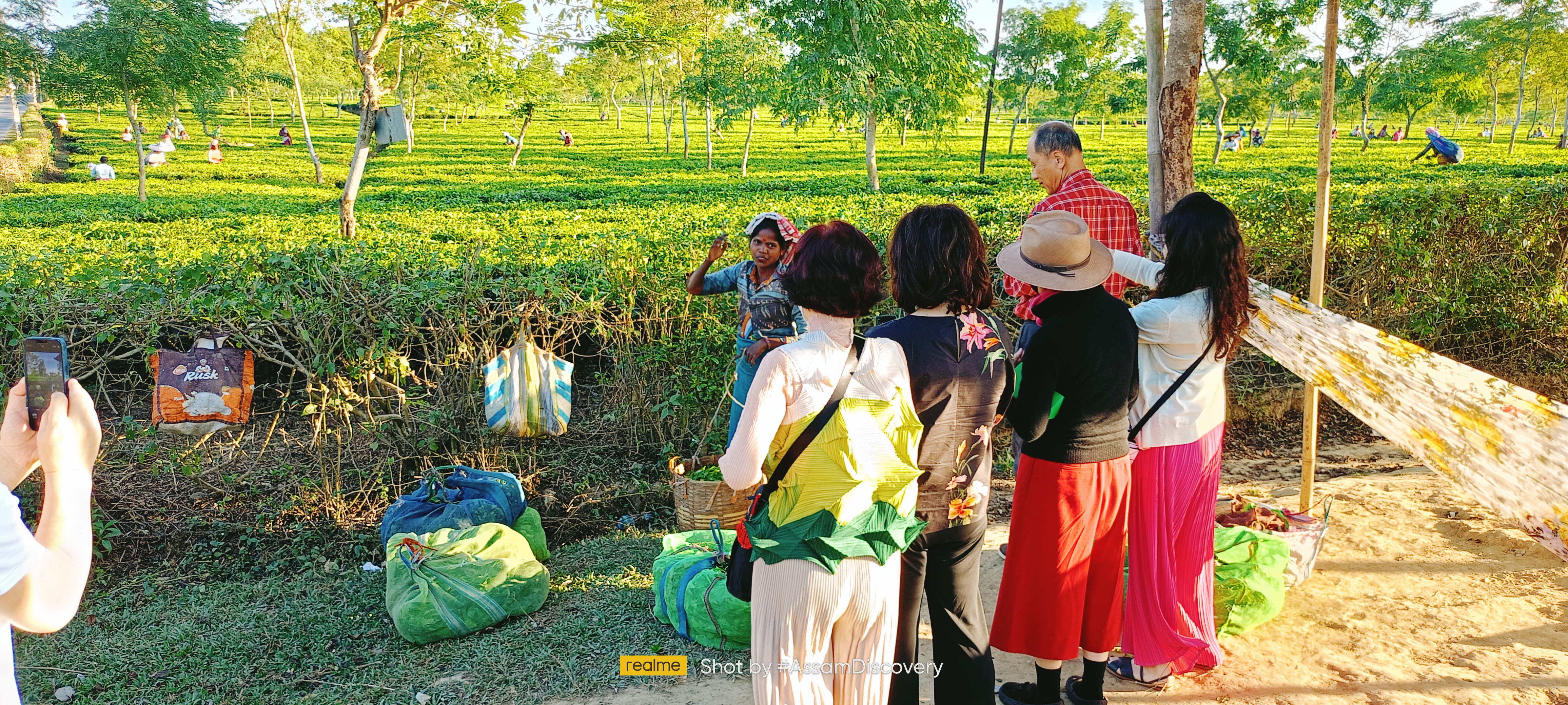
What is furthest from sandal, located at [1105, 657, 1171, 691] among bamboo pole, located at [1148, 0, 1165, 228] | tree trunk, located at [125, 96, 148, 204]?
tree trunk, located at [125, 96, 148, 204]

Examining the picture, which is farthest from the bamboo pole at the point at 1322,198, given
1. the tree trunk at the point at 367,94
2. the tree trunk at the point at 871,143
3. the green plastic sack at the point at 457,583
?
the tree trunk at the point at 871,143

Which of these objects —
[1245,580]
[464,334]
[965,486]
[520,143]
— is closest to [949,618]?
[965,486]

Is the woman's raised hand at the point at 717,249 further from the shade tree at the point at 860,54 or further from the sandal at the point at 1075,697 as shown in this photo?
the shade tree at the point at 860,54

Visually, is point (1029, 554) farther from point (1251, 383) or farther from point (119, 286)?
point (119, 286)

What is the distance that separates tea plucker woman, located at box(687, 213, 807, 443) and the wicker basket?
0.33 m

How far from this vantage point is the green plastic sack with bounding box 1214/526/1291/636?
11.0ft

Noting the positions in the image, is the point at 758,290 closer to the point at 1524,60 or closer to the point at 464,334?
the point at 464,334

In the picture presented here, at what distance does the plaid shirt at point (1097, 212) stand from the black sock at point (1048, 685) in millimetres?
1392

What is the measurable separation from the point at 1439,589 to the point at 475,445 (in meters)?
4.72

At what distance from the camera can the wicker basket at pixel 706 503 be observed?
431 centimetres

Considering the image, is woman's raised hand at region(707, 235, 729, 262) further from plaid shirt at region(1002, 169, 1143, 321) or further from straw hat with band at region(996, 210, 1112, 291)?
straw hat with band at region(996, 210, 1112, 291)

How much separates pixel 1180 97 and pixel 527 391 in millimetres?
3574

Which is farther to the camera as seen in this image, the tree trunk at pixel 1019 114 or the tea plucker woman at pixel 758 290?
the tree trunk at pixel 1019 114

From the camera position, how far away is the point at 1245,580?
11.0 ft
